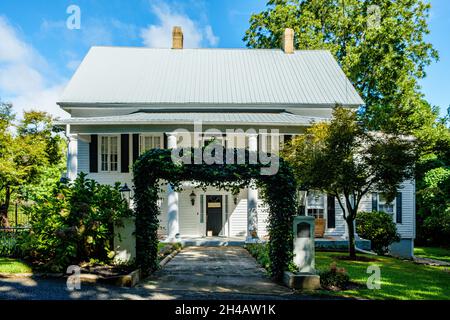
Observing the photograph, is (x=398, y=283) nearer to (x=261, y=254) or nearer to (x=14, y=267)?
(x=261, y=254)

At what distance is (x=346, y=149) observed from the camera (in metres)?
12.6

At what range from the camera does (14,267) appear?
906 centimetres

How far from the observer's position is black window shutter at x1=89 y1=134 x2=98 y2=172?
1908 centimetres

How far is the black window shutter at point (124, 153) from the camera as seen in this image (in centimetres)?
1888

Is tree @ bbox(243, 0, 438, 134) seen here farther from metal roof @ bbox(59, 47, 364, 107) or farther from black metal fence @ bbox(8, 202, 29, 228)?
black metal fence @ bbox(8, 202, 29, 228)

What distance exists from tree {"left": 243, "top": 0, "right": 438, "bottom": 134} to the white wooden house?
18.3 ft

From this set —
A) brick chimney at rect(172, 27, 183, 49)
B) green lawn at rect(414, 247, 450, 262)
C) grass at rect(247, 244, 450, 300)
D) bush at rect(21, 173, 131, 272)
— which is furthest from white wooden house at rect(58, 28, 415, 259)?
bush at rect(21, 173, 131, 272)

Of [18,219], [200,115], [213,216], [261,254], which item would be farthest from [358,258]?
[18,219]

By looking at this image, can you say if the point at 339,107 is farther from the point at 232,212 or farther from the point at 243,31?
the point at 243,31

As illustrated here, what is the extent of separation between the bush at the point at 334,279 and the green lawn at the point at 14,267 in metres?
6.90

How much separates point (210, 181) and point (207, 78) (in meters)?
13.8

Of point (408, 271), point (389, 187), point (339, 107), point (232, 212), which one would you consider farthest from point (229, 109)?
point (408, 271)

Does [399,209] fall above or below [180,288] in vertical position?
A: above
